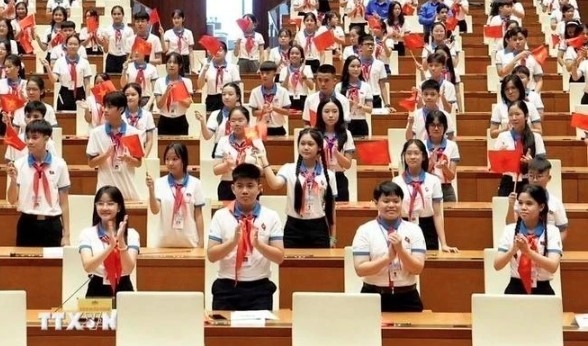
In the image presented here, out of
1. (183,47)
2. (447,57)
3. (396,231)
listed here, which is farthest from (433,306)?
(183,47)

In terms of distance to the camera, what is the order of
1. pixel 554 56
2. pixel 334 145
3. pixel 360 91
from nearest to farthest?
pixel 334 145, pixel 360 91, pixel 554 56

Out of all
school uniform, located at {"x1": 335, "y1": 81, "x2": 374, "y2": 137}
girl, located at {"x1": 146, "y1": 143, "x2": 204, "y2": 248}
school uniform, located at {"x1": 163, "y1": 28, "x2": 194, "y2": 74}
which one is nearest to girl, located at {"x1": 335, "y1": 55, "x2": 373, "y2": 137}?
school uniform, located at {"x1": 335, "y1": 81, "x2": 374, "y2": 137}

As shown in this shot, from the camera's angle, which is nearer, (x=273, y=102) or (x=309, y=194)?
(x=309, y=194)

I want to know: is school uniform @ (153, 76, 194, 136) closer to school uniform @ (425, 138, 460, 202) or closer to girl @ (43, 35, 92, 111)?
girl @ (43, 35, 92, 111)

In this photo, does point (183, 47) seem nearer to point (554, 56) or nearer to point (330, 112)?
point (554, 56)

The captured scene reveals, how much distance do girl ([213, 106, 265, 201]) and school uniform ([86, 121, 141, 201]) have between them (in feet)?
1.87

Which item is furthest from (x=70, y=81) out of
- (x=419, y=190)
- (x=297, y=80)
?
(x=419, y=190)

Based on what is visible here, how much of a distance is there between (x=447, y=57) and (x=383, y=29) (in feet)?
7.90

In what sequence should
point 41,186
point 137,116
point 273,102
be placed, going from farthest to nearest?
point 273,102
point 137,116
point 41,186

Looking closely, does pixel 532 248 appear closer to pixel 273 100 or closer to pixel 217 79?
pixel 273 100

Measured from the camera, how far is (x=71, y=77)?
1023 cm

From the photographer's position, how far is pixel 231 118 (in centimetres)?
743

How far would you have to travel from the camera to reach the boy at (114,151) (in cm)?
730

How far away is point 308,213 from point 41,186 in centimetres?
160
